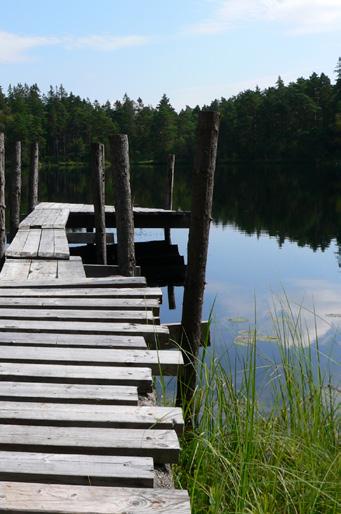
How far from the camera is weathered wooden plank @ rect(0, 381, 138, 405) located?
3305mm

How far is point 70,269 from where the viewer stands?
7.17 metres

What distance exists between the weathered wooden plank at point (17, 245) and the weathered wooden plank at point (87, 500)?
560 cm

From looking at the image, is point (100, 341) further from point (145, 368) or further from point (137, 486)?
point (137, 486)

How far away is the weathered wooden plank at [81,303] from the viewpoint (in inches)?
209

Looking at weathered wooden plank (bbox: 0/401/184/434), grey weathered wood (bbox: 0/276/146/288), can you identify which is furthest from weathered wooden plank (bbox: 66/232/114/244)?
weathered wooden plank (bbox: 0/401/184/434)

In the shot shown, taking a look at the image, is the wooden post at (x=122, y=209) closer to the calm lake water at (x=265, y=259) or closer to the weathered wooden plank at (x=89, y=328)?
the calm lake water at (x=265, y=259)

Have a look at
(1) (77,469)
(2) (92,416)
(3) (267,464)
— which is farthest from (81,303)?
(1) (77,469)

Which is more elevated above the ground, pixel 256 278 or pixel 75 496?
pixel 75 496

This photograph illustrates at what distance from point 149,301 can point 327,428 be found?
6.76 feet

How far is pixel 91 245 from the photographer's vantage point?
54.2ft

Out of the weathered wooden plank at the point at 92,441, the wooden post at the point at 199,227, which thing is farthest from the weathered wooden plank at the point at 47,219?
the weathered wooden plank at the point at 92,441

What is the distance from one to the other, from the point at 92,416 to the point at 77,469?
469 mm

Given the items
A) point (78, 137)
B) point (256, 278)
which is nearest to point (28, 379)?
point (256, 278)

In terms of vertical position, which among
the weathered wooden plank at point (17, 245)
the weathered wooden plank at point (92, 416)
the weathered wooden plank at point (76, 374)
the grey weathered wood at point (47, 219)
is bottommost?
the weathered wooden plank at point (92, 416)
